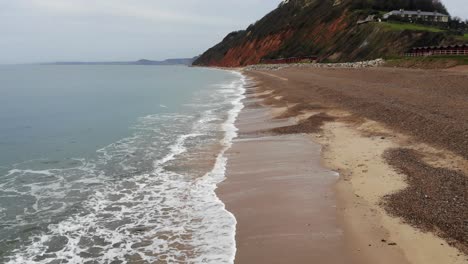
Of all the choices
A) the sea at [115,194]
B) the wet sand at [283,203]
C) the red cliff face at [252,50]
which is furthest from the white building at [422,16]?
the wet sand at [283,203]

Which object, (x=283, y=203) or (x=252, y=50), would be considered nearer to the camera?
(x=283, y=203)

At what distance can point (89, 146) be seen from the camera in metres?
16.7

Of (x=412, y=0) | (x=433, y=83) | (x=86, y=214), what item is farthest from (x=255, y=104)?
(x=412, y=0)

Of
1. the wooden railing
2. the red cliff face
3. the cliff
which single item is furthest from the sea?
the red cliff face

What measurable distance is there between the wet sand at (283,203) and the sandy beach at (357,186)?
0.02 m

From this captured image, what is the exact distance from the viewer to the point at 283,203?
29.1 ft


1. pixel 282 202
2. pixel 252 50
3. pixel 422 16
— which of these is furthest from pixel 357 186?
pixel 252 50

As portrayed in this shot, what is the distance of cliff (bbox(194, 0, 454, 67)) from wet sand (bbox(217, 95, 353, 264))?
45979 mm

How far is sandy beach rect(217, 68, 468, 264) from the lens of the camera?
657cm

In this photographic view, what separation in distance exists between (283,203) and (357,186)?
1803 mm

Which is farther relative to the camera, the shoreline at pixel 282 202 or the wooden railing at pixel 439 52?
the wooden railing at pixel 439 52

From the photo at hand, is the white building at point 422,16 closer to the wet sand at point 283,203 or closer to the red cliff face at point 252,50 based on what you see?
the red cliff face at point 252,50

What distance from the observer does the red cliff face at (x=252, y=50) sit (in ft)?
369

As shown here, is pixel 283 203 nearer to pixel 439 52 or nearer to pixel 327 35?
pixel 439 52
